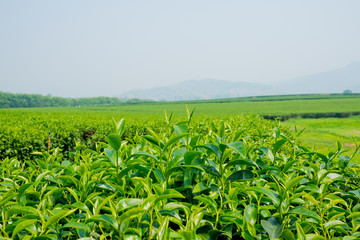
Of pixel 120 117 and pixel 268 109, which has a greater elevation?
pixel 120 117

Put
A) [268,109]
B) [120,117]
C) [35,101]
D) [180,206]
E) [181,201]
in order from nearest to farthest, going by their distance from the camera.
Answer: [180,206] → [181,201] → [120,117] → [268,109] → [35,101]

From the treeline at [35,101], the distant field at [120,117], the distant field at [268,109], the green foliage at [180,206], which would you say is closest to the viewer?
the green foliage at [180,206]

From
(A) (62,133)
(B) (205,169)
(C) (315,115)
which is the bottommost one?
(C) (315,115)

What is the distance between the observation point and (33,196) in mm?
1347

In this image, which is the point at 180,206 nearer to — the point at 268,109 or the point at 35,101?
the point at 268,109

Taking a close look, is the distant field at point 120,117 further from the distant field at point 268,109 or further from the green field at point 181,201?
the distant field at point 268,109

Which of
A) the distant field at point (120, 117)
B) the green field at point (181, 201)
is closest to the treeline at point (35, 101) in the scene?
the distant field at point (120, 117)

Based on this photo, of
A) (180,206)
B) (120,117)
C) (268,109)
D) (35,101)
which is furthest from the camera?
(35,101)

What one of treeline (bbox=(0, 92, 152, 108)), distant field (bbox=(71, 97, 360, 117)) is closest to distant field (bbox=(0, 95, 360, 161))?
distant field (bbox=(71, 97, 360, 117))

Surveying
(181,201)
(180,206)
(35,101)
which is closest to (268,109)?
(181,201)

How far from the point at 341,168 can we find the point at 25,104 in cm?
10814

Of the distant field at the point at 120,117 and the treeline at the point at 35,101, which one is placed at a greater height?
the treeline at the point at 35,101

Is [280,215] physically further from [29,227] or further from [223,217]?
[29,227]

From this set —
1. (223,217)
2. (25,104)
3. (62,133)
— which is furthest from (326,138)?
(25,104)
